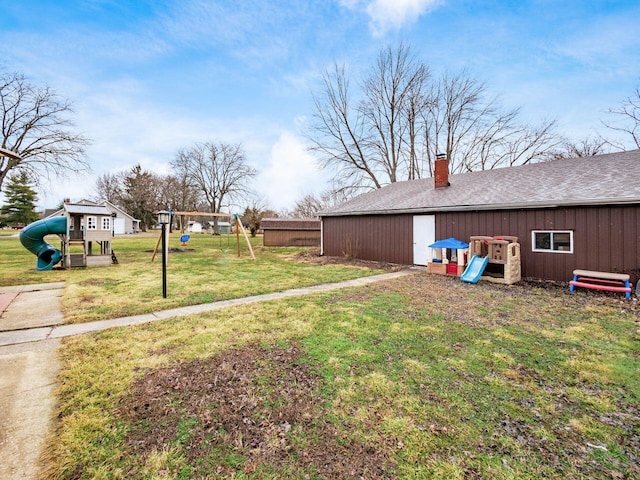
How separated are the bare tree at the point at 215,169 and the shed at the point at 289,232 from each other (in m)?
18.6

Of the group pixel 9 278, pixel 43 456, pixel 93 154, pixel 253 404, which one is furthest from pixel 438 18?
pixel 93 154

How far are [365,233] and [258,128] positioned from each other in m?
12.3

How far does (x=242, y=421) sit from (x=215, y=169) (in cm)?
3965

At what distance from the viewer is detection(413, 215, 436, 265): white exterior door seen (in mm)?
10680

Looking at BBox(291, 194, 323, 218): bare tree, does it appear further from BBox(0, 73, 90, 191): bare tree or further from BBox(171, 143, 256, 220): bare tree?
BBox(0, 73, 90, 191): bare tree

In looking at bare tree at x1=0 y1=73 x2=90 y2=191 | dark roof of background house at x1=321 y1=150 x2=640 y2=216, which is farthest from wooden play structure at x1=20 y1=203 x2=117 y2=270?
bare tree at x1=0 y1=73 x2=90 y2=191

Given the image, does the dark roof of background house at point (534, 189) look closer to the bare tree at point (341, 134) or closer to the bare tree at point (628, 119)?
the bare tree at point (628, 119)

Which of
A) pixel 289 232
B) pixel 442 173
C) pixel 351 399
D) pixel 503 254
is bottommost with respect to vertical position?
pixel 351 399

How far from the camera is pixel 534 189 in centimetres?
878

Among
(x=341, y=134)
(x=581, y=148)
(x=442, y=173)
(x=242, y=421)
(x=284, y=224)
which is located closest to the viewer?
(x=242, y=421)

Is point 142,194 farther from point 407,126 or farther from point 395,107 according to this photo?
point 407,126

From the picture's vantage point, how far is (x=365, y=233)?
507 inches

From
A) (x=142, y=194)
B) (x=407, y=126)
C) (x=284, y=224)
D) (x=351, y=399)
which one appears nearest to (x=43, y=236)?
(x=351, y=399)

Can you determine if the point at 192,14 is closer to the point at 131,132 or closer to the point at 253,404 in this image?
the point at 131,132
